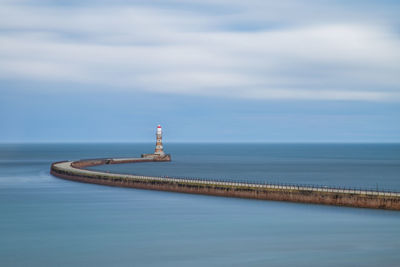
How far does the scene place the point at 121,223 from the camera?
1956 inches

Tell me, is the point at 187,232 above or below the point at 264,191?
below

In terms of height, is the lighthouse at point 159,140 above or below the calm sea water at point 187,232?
above

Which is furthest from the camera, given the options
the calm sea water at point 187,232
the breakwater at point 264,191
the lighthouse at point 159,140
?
the lighthouse at point 159,140

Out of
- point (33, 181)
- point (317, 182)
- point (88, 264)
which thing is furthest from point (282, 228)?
point (33, 181)

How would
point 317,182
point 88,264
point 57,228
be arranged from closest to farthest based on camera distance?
point 88,264 → point 57,228 → point 317,182

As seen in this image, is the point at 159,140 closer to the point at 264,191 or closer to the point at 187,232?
the point at 264,191

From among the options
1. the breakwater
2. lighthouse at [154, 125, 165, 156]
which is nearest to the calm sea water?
the breakwater

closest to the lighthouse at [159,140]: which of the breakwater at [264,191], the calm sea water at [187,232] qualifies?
the breakwater at [264,191]

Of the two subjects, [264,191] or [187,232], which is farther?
[264,191]

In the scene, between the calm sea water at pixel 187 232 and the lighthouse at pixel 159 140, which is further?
the lighthouse at pixel 159 140

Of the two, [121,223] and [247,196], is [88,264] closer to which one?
[121,223]

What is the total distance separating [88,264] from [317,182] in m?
59.5

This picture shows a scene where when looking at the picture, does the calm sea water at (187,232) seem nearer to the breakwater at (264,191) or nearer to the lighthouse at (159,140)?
the breakwater at (264,191)

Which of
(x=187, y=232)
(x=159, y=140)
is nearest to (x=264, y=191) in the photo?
(x=187, y=232)
